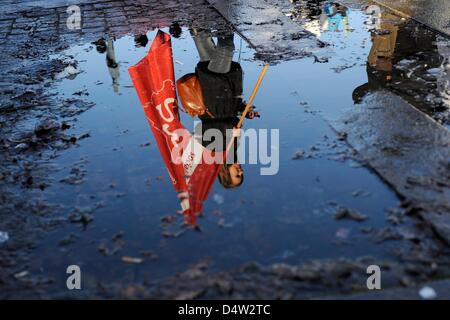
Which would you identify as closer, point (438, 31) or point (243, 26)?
point (438, 31)

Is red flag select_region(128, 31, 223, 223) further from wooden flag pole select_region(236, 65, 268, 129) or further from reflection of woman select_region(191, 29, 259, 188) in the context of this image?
wooden flag pole select_region(236, 65, 268, 129)

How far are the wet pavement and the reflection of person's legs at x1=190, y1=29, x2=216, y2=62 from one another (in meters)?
0.64

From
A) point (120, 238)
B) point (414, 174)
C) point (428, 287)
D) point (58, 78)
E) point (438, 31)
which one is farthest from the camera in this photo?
point (438, 31)

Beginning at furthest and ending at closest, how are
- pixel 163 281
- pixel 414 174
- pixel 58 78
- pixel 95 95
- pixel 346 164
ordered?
pixel 58 78 < pixel 95 95 < pixel 346 164 < pixel 414 174 < pixel 163 281

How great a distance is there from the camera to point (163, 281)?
10.4 ft

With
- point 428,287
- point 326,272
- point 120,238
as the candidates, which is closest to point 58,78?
point 120,238

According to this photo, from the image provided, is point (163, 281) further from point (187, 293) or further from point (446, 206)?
point (446, 206)

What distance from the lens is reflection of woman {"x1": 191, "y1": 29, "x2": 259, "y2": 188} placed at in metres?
4.35

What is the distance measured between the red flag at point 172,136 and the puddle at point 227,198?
81 millimetres

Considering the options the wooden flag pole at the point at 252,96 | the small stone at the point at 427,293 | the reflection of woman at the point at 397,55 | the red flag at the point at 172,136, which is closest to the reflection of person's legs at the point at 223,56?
the wooden flag pole at the point at 252,96

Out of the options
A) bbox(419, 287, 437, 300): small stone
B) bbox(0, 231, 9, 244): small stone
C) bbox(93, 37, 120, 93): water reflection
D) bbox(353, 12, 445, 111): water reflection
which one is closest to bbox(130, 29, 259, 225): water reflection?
bbox(93, 37, 120, 93): water reflection

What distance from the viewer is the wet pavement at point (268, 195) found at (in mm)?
3172

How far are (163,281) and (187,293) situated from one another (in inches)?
7.4

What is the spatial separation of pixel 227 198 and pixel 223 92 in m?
2.01
